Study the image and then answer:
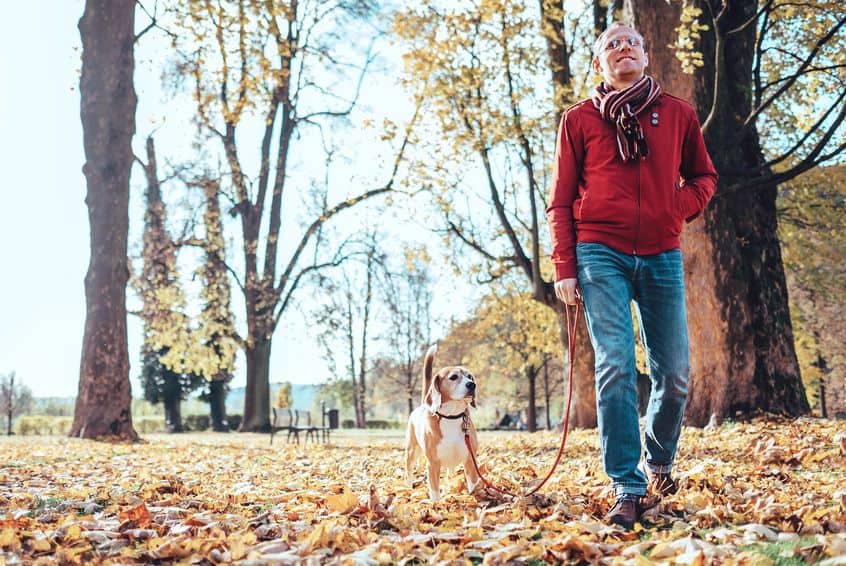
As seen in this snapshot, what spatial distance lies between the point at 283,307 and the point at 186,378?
438 inches

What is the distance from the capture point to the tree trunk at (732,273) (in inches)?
362

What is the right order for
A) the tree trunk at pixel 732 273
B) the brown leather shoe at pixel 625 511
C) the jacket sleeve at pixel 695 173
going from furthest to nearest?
the tree trunk at pixel 732 273
the jacket sleeve at pixel 695 173
the brown leather shoe at pixel 625 511

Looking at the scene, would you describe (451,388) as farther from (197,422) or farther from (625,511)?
(197,422)

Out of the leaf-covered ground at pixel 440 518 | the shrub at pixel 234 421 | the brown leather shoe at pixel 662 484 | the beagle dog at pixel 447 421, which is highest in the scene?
the beagle dog at pixel 447 421

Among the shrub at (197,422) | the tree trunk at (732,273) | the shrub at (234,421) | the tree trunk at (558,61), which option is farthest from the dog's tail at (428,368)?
the shrub at (234,421)

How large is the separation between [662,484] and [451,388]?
1352mm

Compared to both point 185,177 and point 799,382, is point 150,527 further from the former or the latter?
point 185,177

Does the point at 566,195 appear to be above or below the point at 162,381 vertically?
below

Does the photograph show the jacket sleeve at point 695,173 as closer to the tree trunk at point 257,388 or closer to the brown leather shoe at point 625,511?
the brown leather shoe at point 625,511

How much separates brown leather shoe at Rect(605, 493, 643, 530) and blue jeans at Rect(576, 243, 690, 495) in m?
0.04

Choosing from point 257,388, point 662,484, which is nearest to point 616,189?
point 662,484

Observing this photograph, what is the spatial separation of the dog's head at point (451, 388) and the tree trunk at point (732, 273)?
5440 millimetres

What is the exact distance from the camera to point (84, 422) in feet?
46.0

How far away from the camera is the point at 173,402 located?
3534 cm
